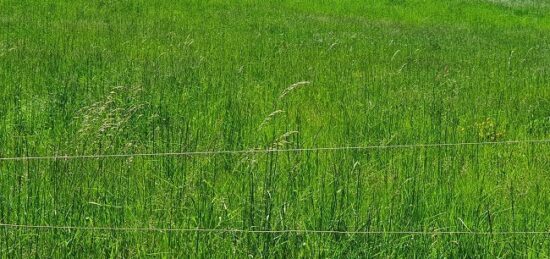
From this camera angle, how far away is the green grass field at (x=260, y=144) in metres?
3.58

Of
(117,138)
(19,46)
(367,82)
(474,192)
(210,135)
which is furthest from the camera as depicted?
(19,46)

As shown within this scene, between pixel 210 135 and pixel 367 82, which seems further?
pixel 367 82

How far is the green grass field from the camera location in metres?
3.58

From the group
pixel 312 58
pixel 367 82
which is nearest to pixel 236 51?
pixel 312 58

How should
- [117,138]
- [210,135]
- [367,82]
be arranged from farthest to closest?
[367,82] < [210,135] < [117,138]

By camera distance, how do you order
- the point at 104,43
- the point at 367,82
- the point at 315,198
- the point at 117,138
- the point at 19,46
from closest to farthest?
the point at 315,198 → the point at 117,138 → the point at 367,82 → the point at 19,46 → the point at 104,43

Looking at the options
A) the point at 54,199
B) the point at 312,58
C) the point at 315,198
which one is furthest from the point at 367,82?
the point at 54,199

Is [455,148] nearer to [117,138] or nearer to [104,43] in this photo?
[117,138]

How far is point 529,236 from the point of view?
372cm

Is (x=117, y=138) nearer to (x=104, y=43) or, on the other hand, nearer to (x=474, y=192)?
(x=474, y=192)

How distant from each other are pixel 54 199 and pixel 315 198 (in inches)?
53.7

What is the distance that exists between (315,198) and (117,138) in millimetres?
1717

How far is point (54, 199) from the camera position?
12.3 ft

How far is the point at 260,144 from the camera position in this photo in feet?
17.6
